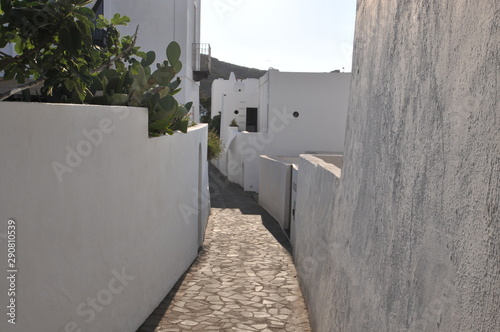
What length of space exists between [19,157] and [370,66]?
9.61 feet

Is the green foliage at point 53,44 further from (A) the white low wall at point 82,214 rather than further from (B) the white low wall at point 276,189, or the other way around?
(B) the white low wall at point 276,189

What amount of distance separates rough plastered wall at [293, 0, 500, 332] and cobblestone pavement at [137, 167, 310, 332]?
2.12 m

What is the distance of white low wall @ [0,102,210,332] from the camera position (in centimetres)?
Result: 366

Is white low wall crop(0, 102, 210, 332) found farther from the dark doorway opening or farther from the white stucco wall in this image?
the dark doorway opening

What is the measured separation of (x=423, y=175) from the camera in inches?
111

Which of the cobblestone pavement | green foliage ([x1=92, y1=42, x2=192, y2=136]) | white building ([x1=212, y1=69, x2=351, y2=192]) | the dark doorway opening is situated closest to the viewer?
green foliage ([x1=92, y1=42, x2=192, y2=136])

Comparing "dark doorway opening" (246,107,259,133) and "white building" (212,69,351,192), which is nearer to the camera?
"white building" (212,69,351,192)

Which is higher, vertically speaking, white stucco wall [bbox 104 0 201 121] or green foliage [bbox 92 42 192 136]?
white stucco wall [bbox 104 0 201 121]

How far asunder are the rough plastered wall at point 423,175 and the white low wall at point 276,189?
864 centimetres

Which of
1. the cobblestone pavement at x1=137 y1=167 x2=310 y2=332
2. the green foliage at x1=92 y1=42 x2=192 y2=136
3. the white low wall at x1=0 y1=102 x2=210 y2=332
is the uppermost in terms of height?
the green foliage at x1=92 y1=42 x2=192 y2=136

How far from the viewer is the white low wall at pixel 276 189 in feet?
45.3

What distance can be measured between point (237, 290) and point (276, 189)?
7.38m

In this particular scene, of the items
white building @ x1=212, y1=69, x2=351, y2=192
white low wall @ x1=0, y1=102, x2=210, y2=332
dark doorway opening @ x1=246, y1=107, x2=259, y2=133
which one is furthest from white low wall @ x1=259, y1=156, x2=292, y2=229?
dark doorway opening @ x1=246, y1=107, x2=259, y2=133

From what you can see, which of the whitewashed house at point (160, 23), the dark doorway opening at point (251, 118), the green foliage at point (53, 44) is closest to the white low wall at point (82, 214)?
the green foliage at point (53, 44)
